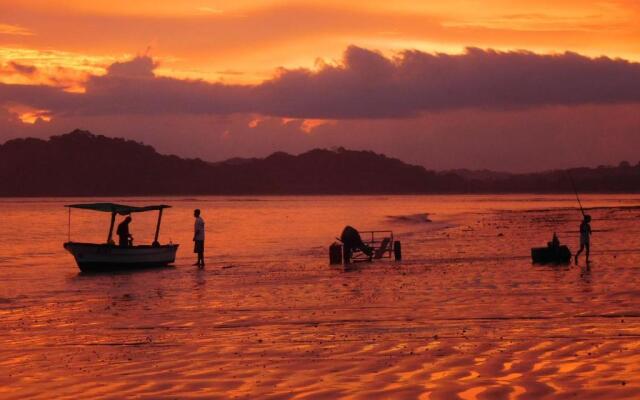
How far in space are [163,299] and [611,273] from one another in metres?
12.5

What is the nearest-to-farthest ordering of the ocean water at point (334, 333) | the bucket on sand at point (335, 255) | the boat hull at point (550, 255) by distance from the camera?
the ocean water at point (334, 333), the boat hull at point (550, 255), the bucket on sand at point (335, 255)

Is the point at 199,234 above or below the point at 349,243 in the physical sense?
above

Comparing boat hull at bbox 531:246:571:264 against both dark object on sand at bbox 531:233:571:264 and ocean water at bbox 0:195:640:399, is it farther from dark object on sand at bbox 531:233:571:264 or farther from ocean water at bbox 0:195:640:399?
ocean water at bbox 0:195:640:399

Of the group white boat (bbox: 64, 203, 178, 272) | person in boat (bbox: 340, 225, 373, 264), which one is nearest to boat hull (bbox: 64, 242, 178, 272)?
white boat (bbox: 64, 203, 178, 272)

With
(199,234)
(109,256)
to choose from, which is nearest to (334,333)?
(199,234)

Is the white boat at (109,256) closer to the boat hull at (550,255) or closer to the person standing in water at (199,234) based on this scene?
the person standing in water at (199,234)

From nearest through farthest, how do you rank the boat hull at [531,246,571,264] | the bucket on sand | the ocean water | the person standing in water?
the ocean water → the boat hull at [531,246,571,264] → the bucket on sand → the person standing in water

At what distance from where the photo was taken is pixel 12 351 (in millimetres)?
14094

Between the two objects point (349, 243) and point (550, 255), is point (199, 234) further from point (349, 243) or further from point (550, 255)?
point (550, 255)

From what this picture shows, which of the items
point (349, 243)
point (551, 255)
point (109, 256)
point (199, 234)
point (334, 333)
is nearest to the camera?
point (334, 333)

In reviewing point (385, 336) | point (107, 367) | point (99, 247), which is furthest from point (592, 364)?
point (99, 247)

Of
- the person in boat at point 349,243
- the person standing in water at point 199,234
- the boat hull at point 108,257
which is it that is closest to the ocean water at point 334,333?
the person in boat at point 349,243

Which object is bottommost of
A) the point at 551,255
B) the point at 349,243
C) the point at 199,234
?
the point at 551,255

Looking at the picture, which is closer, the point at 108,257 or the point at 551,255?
the point at 551,255
